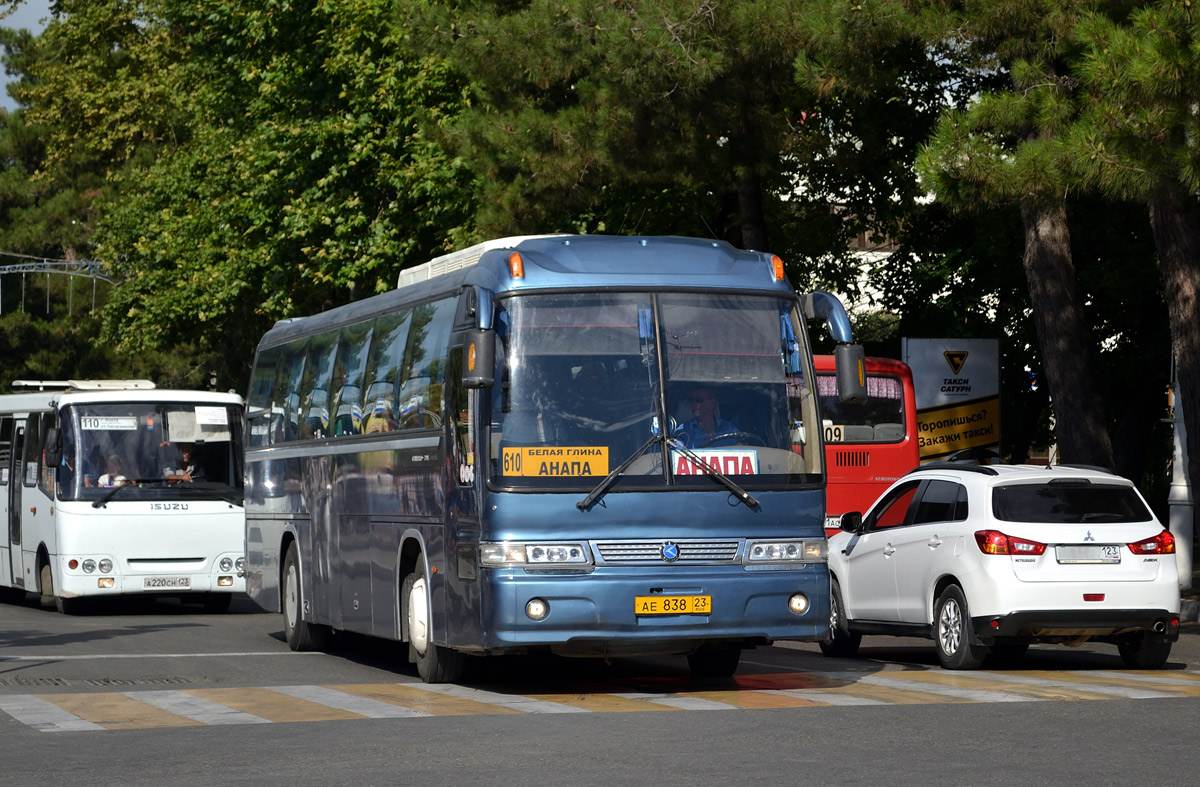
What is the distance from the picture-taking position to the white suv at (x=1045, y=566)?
14.6 meters

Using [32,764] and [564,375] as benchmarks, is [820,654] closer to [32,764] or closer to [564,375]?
[564,375]

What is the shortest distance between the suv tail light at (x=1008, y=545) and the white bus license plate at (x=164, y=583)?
37.6ft

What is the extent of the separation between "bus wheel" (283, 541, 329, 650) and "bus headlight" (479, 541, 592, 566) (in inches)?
212

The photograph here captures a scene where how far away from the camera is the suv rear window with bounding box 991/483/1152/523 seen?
14.9m

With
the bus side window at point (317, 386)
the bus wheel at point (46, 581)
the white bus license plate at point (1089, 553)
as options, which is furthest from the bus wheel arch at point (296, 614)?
the white bus license plate at point (1089, 553)

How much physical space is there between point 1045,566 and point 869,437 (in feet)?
32.6

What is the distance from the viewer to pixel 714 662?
14391 millimetres

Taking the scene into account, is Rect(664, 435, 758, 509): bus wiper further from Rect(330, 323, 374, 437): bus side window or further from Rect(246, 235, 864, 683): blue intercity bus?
Rect(330, 323, 374, 437): bus side window

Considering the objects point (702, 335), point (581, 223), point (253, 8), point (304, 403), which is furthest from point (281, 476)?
point (253, 8)

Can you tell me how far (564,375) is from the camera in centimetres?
1256

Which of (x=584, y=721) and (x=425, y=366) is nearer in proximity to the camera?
(x=584, y=721)

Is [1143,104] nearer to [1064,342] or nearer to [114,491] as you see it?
[1064,342]

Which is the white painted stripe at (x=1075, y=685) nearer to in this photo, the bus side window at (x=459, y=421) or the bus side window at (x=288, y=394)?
the bus side window at (x=459, y=421)

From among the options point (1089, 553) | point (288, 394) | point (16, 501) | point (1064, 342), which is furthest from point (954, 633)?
point (16, 501)
